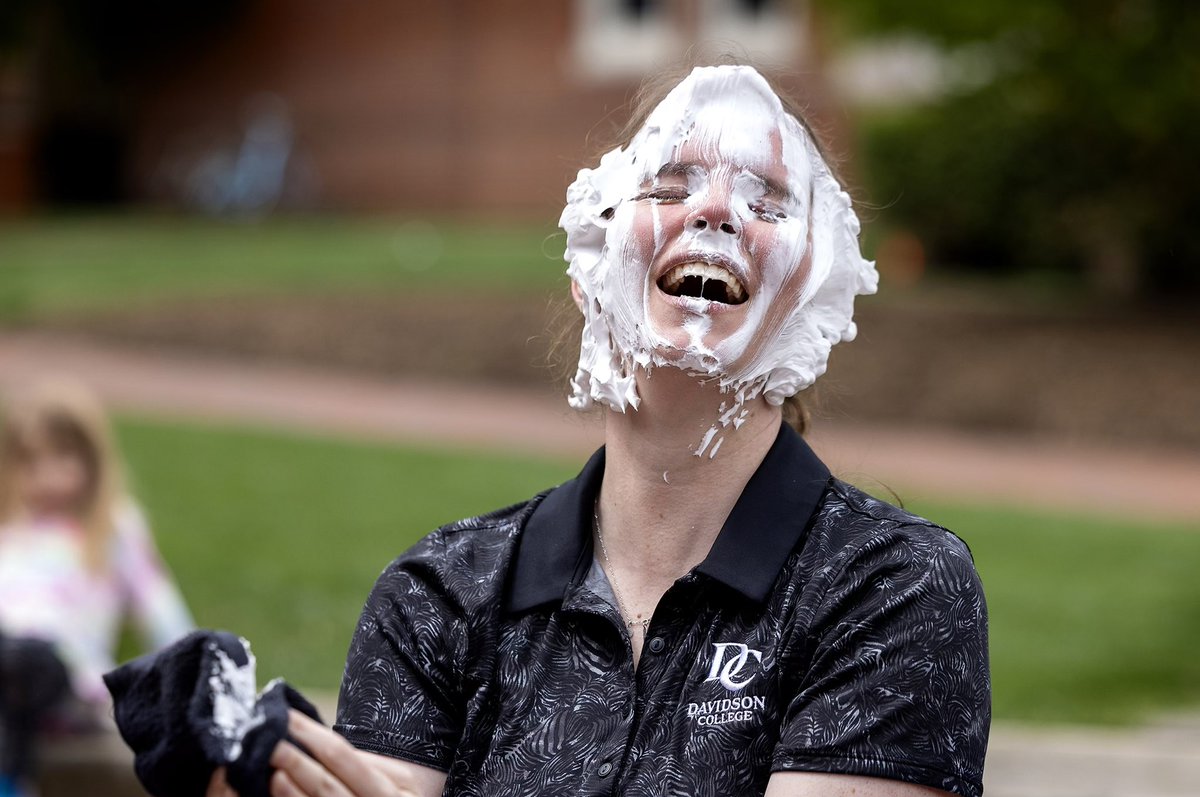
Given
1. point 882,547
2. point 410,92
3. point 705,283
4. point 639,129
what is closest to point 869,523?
point 882,547

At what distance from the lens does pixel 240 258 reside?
58.2ft

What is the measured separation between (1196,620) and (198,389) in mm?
7180

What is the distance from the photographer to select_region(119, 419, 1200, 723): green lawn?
6.01 meters

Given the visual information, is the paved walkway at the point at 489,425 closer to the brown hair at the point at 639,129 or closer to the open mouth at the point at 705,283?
the brown hair at the point at 639,129

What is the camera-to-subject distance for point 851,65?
21094 millimetres

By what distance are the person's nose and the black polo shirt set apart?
0.30m

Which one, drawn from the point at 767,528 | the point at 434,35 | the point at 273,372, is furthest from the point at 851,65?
the point at 767,528

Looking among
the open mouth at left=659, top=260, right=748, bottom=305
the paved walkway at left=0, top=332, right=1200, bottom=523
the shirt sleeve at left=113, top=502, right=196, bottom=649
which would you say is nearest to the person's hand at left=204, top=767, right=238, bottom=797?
the open mouth at left=659, top=260, right=748, bottom=305

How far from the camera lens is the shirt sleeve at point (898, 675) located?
192 centimetres

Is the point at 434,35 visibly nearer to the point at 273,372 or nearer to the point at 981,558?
the point at 273,372

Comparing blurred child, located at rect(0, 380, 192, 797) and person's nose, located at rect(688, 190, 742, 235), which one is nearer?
person's nose, located at rect(688, 190, 742, 235)

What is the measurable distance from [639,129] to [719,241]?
0.26 meters

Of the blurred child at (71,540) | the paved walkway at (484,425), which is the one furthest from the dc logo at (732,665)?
the paved walkway at (484,425)

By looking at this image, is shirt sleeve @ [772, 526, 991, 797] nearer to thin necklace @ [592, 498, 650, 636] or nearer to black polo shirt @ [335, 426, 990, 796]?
black polo shirt @ [335, 426, 990, 796]
